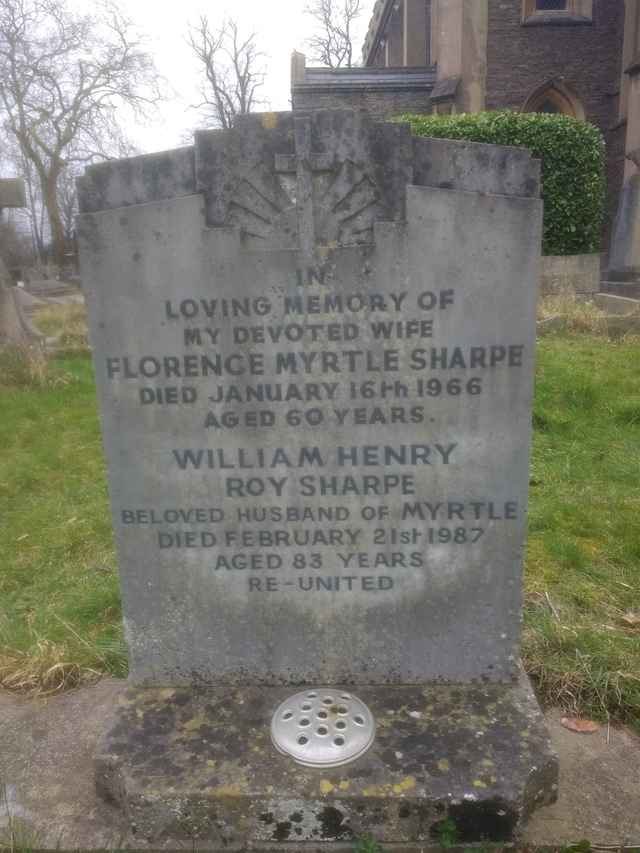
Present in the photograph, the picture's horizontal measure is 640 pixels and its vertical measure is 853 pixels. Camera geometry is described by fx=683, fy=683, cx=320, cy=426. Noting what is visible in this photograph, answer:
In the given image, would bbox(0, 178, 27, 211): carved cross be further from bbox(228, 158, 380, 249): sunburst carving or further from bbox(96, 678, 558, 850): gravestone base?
bbox(96, 678, 558, 850): gravestone base

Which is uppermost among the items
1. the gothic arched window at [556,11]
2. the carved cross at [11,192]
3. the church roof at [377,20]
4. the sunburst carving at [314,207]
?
the church roof at [377,20]

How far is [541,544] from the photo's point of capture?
394 centimetres

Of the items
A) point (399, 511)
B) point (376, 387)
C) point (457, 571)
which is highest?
point (376, 387)

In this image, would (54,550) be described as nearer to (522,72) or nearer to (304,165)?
(304,165)

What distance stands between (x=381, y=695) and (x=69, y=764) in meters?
1.09

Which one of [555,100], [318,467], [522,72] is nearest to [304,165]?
[318,467]

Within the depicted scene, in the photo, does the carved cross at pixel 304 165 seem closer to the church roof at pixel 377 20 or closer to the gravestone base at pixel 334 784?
the gravestone base at pixel 334 784

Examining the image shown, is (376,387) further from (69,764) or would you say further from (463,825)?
(69,764)

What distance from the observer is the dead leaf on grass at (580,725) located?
2.42m

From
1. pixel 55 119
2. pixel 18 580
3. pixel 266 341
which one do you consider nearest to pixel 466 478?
pixel 266 341

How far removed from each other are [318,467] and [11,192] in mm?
8520

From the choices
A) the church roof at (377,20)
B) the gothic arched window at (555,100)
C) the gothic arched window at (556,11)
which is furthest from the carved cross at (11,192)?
the church roof at (377,20)

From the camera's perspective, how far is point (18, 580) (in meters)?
3.91

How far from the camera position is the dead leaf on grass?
2420mm
